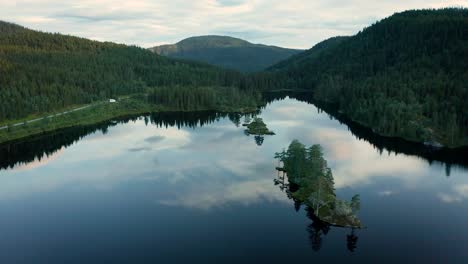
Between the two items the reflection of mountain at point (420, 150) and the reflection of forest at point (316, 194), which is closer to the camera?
the reflection of forest at point (316, 194)

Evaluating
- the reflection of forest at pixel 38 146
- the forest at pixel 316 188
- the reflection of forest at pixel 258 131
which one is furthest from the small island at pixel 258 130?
the reflection of forest at pixel 38 146

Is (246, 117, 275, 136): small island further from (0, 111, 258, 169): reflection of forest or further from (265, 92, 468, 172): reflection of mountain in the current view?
(0, 111, 258, 169): reflection of forest

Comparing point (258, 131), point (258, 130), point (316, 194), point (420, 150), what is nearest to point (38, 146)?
point (258, 131)

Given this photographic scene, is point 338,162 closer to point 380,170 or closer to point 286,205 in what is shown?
point 380,170

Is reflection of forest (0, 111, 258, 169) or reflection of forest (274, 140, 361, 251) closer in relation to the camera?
reflection of forest (274, 140, 361, 251)

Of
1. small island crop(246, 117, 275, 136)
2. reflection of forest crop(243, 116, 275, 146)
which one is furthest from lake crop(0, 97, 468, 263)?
small island crop(246, 117, 275, 136)

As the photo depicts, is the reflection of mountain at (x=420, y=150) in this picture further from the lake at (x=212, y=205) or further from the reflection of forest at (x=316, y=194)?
the reflection of forest at (x=316, y=194)
